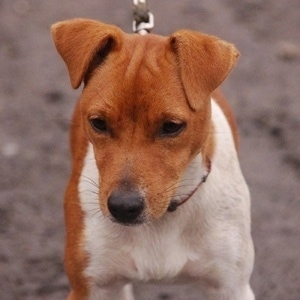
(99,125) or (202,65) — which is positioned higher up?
(202,65)

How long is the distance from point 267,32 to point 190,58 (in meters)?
4.15

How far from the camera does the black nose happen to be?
375 centimetres

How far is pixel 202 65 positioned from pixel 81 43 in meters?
0.49

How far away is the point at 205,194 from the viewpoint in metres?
4.33

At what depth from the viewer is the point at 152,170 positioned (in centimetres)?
382

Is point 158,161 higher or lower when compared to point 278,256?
higher

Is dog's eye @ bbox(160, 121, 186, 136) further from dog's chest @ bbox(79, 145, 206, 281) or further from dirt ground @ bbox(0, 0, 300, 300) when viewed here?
dirt ground @ bbox(0, 0, 300, 300)

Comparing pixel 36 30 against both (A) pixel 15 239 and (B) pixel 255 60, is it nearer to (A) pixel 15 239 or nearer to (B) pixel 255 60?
(B) pixel 255 60

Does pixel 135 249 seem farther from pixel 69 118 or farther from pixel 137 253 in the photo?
pixel 69 118

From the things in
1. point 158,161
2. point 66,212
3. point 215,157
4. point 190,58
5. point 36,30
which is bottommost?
point 36,30

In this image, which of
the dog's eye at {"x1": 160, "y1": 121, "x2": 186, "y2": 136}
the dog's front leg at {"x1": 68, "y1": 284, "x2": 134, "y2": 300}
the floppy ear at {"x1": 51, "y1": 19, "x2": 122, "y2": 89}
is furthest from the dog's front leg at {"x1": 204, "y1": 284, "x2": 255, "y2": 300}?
the floppy ear at {"x1": 51, "y1": 19, "x2": 122, "y2": 89}

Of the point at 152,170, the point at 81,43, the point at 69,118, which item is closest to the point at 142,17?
the point at 81,43

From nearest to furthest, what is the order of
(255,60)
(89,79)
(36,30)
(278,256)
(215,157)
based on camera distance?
(89,79), (215,157), (278,256), (255,60), (36,30)

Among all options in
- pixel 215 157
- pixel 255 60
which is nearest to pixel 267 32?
pixel 255 60
